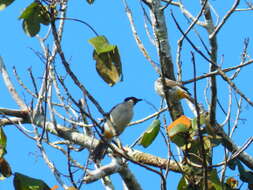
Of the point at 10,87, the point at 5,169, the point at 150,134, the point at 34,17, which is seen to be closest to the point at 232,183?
the point at 150,134

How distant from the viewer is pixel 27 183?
11.3 ft

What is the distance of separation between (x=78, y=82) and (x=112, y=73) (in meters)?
0.67

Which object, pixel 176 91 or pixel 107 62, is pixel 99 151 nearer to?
pixel 107 62

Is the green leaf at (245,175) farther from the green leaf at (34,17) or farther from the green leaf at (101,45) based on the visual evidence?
the green leaf at (34,17)

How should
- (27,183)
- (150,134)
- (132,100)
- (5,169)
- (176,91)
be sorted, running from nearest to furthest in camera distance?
(27,183), (150,134), (5,169), (176,91), (132,100)

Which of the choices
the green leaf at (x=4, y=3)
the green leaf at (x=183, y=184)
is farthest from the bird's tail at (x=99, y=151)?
the green leaf at (x=4, y=3)

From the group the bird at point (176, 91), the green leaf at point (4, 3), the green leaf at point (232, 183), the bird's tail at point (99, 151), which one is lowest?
the green leaf at point (232, 183)

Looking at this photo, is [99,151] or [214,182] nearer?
[214,182]

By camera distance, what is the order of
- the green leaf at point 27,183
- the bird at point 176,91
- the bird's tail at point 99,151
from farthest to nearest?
the bird at point 176,91
the bird's tail at point 99,151
the green leaf at point 27,183

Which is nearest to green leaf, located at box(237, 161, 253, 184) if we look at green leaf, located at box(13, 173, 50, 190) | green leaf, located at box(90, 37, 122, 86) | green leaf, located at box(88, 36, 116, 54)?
green leaf, located at box(90, 37, 122, 86)

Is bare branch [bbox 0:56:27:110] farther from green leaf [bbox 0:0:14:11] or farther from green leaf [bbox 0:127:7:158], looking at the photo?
green leaf [bbox 0:0:14:11]

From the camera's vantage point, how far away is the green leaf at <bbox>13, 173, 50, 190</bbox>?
3.44 m

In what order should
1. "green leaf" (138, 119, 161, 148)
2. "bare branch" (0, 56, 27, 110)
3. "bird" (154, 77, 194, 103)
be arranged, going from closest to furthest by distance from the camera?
1. "green leaf" (138, 119, 161, 148)
2. "bird" (154, 77, 194, 103)
3. "bare branch" (0, 56, 27, 110)

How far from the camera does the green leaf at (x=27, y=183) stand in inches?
135
